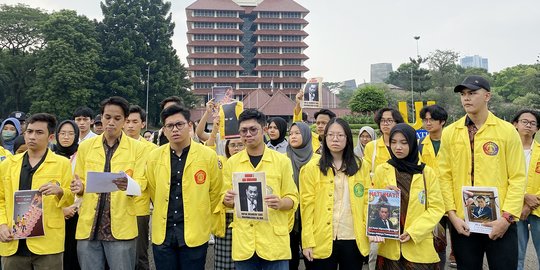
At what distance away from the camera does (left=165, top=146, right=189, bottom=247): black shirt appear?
10.2 feet

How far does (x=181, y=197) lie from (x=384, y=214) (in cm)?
166

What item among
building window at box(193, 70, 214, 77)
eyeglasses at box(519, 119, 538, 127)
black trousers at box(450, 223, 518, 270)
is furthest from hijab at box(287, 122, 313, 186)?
building window at box(193, 70, 214, 77)

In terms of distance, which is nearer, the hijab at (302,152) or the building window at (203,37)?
the hijab at (302,152)

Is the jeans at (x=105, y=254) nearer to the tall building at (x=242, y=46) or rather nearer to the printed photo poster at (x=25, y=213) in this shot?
the printed photo poster at (x=25, y=213)

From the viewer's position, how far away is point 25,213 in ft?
10.2

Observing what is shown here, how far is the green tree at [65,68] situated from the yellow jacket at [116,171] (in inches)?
1328

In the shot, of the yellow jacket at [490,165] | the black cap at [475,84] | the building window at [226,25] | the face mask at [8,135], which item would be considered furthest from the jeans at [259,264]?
the building window at [226,25]

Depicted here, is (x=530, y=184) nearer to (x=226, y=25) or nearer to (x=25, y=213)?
(x=25, y=213)

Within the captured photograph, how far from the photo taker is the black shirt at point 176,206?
3105mm

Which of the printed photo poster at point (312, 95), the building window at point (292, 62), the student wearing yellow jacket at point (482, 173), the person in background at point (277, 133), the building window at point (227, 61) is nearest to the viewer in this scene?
the student wearing yellow jacket at point (482, 173)

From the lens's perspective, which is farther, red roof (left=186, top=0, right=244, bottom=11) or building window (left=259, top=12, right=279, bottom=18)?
building window (left=259, top=12, right=279, bottom=18)

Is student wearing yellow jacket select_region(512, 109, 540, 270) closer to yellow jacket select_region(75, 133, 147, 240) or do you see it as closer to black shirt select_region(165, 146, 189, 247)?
black shirt select_region(165, 146, 189, 247)

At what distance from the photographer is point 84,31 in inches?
1447

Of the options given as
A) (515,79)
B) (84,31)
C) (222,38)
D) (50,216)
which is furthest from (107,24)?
(515,79)
